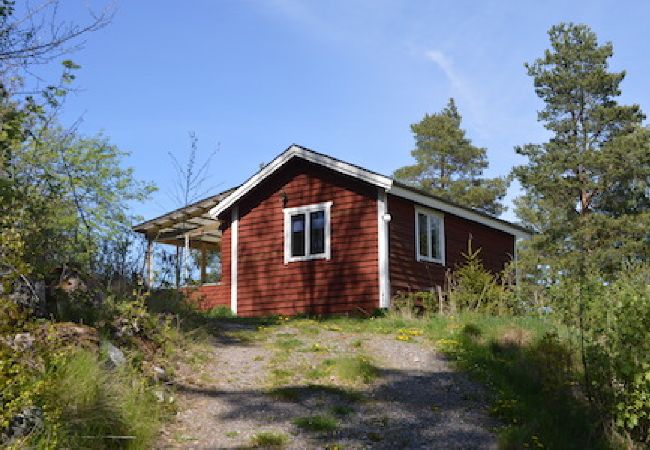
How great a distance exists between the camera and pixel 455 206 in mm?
19828

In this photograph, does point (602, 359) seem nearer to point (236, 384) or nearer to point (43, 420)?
point (236, 384)

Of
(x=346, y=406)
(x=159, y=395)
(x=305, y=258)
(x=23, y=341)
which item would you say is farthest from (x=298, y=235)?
(x=23, y=341)

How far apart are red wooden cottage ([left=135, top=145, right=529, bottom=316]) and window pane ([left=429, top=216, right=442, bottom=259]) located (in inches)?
1.2

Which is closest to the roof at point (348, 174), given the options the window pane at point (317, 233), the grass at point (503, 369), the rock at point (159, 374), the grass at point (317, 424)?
the window pane at point (317, 233)

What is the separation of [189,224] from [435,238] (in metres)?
8.53

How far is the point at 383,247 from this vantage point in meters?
17.1

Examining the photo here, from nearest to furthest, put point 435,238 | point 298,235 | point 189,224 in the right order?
1. point 298,235
2. point 435,238
3. point 189,224

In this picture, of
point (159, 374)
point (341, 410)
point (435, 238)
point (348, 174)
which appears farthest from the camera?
point (435, 238)

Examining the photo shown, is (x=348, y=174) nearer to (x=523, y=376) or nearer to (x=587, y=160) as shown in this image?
(x=523, y=376)

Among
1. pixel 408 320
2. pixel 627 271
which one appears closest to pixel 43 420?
pixel 627 271

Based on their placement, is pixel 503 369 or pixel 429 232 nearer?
pixel 503 369

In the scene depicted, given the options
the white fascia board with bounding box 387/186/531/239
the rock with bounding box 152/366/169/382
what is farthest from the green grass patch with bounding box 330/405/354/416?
the white fascia board with bounding box 387/186/531/239

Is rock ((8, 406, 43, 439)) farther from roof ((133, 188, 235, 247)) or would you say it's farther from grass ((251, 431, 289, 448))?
roof ((133, 188, 235, 247))

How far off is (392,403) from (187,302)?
5.56 m
